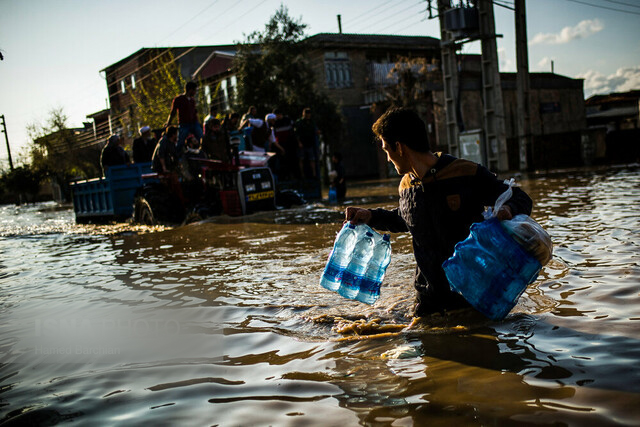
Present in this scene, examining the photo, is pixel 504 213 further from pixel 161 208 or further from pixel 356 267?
pixel 161 208

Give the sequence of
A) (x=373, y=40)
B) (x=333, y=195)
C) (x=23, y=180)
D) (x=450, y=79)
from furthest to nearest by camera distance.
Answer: (x=23, y=180), (x=373, y=40), (x=450, y=79), (x=333, y=195)

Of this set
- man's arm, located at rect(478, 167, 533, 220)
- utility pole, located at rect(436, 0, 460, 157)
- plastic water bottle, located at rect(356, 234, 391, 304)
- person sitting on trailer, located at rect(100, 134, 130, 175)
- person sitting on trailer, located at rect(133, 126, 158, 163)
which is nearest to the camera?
man's arm, located at rect(478, 167, 533, 220)

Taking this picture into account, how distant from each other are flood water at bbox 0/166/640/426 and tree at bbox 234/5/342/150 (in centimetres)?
2051

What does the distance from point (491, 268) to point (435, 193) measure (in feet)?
1.92

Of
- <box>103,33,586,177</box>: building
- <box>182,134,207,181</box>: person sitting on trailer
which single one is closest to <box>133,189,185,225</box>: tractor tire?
<box>182,134,207,181</box>: person sitting on trailer

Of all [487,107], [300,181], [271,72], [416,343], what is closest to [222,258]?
[416,343]

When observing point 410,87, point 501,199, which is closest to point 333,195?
point 501,199

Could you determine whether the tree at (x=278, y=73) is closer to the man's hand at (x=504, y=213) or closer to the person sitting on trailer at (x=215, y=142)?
the person sitting on trailer at (x=215, y=142)

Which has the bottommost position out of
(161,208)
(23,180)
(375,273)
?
(375,273)

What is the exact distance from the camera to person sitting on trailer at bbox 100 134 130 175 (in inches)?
593

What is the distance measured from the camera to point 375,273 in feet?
12.7

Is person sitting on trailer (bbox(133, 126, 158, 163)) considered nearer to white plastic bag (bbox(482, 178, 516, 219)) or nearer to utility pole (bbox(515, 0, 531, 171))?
utility pole (bbox(515, 0, 531, 171))

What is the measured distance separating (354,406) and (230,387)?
74cm

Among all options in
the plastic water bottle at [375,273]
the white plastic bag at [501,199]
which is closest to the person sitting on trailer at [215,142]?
the plastic water bottle at [375,273]
